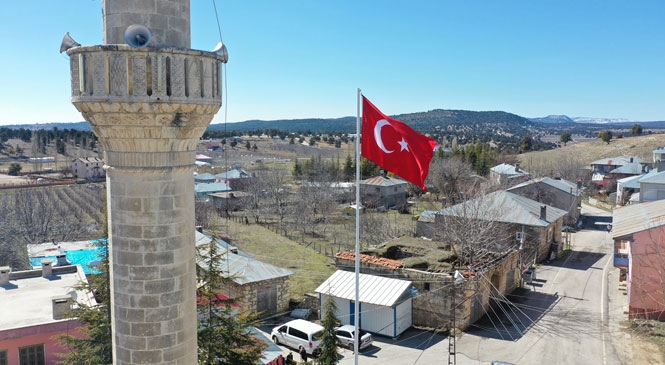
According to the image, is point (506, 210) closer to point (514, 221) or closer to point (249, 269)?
point (514, 221)

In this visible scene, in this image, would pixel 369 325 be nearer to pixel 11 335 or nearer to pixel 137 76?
pixel 11 335

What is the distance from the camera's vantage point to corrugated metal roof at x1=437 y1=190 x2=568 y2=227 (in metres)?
34.9

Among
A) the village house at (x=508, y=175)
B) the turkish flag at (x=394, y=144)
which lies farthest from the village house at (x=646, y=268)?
the village house at (x=508, y=175)

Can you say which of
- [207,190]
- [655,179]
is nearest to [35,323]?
[655,179]

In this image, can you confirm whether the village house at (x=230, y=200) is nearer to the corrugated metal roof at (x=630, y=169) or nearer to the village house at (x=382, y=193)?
the village house at (x=382, y=193)

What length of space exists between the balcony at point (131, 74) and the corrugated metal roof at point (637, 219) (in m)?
25.4

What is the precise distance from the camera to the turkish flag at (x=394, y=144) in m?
10.8

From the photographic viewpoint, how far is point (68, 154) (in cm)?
11725

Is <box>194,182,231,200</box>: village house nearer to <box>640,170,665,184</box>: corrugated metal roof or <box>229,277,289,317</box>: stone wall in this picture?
<box>229,277,289,317</box>: stone wall

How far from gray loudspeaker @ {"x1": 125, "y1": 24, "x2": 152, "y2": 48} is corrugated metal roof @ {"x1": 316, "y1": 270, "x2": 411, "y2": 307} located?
18330 mm

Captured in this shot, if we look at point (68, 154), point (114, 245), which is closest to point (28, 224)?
point (114, 245)

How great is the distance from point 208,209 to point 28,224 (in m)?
16.2

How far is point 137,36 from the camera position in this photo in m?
5.69

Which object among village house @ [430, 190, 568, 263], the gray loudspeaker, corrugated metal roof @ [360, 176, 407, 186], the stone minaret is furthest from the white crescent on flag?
corrugated metal roof @ [360, 176, 407, 186]
